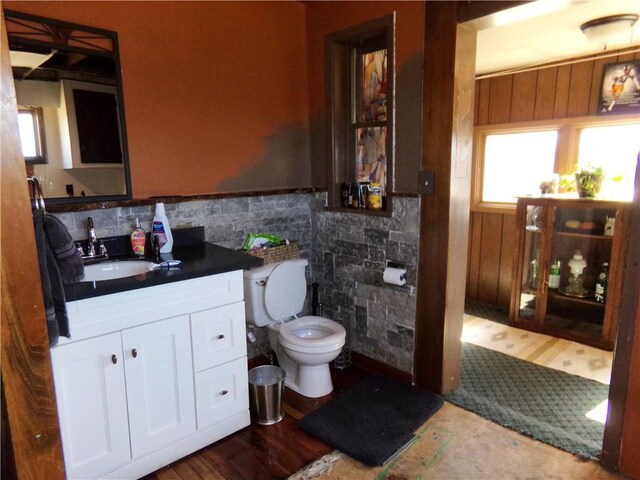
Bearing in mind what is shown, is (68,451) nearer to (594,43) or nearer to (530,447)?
(530,447)

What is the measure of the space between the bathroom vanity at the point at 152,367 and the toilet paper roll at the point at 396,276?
86 cm

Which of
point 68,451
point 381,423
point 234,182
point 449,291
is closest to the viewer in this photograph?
point 68,451

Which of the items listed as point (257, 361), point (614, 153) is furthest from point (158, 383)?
point (614, 153)

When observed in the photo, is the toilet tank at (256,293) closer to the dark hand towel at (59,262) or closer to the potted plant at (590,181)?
the dark hand towel at (59,262)

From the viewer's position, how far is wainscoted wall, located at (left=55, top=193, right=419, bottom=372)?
2412mm

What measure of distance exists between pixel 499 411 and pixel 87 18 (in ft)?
9.61

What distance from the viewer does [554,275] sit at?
3264 mm

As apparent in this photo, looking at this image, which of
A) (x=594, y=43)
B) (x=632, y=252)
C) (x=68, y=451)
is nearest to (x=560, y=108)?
(x=594, y=43)

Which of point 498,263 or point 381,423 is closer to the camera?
point 381,423

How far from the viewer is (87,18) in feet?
6.45

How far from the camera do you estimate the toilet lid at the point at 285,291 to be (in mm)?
2443

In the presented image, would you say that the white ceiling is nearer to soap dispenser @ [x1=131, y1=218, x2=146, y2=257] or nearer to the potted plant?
the potted plant

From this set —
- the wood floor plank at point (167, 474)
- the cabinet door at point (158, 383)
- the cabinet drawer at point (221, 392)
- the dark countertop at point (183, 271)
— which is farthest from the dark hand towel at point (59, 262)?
the wood floor plank at point (167, 474)

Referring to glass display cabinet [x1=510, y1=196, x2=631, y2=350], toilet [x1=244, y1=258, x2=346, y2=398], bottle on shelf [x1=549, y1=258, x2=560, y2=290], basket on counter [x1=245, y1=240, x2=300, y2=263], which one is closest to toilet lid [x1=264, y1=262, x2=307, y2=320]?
toilet [x1=244, y1=258, x2=346, y2=398]
